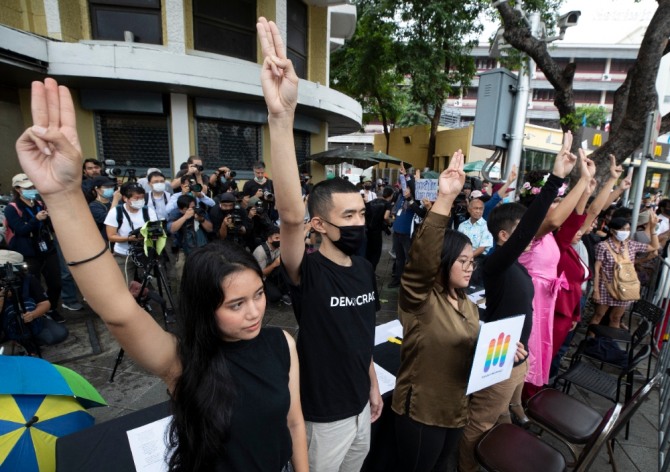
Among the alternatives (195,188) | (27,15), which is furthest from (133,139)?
(195,188)

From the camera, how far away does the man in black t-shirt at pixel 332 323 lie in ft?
5.36

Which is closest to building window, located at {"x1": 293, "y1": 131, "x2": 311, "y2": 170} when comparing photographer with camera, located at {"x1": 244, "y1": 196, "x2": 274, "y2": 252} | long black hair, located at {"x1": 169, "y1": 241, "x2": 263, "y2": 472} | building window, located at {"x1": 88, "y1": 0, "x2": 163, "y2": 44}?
building window, located at {"x1": 88, "y1": 0, "x2": 163, "y2": 44}

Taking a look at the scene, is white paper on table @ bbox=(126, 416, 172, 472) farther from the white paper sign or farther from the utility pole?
the utility pole

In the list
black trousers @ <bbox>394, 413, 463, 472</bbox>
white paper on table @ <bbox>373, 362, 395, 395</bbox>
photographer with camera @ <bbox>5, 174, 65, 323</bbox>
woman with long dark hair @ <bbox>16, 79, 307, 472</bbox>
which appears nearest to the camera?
woman with long dark hair @ <bbox>16, 79, 307, 472</bbox>

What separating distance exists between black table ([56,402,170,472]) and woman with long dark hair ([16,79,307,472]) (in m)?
0.62

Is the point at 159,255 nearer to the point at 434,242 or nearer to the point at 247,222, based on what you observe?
the point at 247,222

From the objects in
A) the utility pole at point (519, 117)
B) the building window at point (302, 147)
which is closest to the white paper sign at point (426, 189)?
the utility pole at point (519, 117)

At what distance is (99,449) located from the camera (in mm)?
1639

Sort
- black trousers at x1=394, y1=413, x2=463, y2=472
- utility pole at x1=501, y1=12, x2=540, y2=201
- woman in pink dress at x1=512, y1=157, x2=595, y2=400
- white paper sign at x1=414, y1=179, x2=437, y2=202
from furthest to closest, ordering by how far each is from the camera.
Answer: white paper sign at x1=414, y1=179, x2=437, y2=202
utility pole at x1=501, y1=12, x2=540, y2=201
woman in pink dress at x1=512, y1=157, x2=595, y2=400
black trousers at x1=394, y1=413, x2=463, y2=472

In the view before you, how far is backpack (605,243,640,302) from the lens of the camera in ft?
13.5

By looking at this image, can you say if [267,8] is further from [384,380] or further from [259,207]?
[384,380]

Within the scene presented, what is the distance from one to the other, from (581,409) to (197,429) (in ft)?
8.58

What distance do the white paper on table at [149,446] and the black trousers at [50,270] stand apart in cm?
344

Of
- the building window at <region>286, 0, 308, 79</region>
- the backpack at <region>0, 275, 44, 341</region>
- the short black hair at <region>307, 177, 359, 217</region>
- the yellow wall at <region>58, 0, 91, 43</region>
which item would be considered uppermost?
the building window at <region>286, 0, 308, 79</region>
